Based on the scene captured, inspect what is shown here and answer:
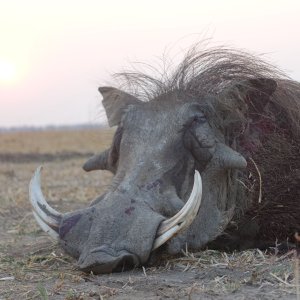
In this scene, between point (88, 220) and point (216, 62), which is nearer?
point (88, 220)

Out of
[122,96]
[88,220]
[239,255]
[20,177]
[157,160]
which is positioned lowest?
[20,177]

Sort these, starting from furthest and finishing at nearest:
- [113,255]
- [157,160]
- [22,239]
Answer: [22,239] → [157,160] → [113,255]

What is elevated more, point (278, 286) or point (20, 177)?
point (278, 286)

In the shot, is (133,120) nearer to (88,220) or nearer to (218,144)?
(218,144)

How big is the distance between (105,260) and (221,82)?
1.67 m

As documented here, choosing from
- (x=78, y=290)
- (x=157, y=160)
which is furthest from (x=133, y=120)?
(x=78, y=290)

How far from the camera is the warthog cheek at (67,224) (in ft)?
12.6

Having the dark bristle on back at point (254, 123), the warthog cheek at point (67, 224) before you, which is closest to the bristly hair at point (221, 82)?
the dark bristle on back at point (254, 123)

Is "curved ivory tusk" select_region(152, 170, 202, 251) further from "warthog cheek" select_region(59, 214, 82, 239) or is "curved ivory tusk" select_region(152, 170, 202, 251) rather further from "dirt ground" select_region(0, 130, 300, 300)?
"warthog cheek" select_region(59, 214, 82, 239)

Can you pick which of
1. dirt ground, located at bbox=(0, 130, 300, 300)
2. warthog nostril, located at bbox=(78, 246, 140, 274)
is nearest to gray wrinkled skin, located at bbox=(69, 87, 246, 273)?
warthog nostril, located at bbox=(78, 246, 140, 274)

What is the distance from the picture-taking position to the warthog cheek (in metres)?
3.83

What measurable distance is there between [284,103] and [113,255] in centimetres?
187

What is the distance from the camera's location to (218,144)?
4336 millimetres

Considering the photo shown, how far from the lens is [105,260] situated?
3.50 meters
